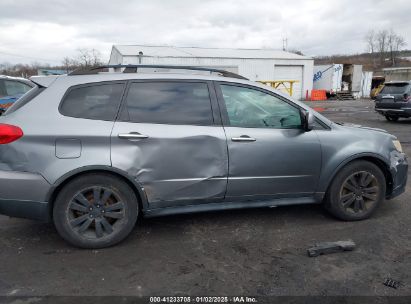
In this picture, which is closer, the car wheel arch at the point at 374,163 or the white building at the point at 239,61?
the car wheel arch at the point at 374,163

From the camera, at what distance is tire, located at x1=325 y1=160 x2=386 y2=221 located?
12.5 feet

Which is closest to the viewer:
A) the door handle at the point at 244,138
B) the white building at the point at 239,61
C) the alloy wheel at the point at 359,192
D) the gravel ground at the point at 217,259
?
the gravel ground at the point at 217,259

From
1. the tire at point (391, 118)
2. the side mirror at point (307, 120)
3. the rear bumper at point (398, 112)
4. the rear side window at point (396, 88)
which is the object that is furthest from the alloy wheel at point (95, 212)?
the tire at point (391, 118)

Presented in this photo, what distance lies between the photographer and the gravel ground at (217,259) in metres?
2.67

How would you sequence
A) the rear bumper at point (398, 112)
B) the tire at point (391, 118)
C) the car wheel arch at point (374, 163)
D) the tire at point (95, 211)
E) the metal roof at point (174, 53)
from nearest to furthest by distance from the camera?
the tire at point (95, 211) → the car wheel arch at point (374, 163) → the rear bumper at point (398, 112) → the tire at point (391, 118) → the metal roof at point (174, 53)

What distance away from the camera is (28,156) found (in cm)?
298

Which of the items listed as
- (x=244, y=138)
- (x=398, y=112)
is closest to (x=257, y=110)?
(x=244, y=138)

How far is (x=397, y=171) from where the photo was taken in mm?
3967

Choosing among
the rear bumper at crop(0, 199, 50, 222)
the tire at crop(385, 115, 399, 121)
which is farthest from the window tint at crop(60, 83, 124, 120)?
the tire at crop(385, 115, 399, 121)

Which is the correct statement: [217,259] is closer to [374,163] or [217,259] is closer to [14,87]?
[374,163]

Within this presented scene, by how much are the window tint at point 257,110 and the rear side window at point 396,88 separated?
38.9 ft

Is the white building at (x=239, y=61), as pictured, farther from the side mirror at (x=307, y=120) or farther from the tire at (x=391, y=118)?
the side mirror at (x=307, y=120)

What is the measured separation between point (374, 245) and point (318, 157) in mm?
1039

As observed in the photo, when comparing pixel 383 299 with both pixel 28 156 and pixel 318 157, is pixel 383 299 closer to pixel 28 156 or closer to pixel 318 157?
pixel 318 157
